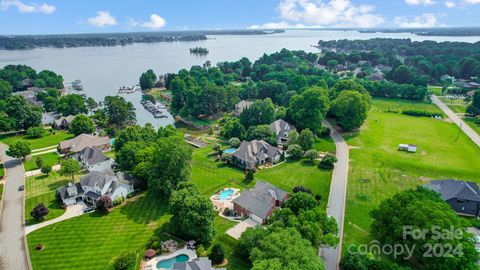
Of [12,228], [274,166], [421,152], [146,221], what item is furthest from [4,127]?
[421,152]

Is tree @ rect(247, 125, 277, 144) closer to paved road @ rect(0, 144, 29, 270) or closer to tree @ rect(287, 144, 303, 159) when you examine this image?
tree @ rect(287, 144, 303, 159)

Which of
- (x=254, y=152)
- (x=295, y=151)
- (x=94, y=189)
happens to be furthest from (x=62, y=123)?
(x=295, y=151)

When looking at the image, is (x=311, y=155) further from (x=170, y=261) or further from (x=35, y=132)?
(x=35, y=132)

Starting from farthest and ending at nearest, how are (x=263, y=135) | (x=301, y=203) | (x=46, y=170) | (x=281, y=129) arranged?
(x=281, y=129), (x=263, y=135), (x=46, y=170), (x=301, y=203)

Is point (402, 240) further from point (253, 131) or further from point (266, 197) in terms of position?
point (253, 131)

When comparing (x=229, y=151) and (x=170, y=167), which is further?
(x=229, y=151)

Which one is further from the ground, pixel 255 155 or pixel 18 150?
pixel 18 150

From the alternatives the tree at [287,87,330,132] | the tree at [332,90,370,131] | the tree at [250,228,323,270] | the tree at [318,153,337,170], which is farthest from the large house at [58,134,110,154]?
the tree at [332,90,370,131]

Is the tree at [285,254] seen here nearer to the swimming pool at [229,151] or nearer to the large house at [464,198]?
the large house at [464,198]
